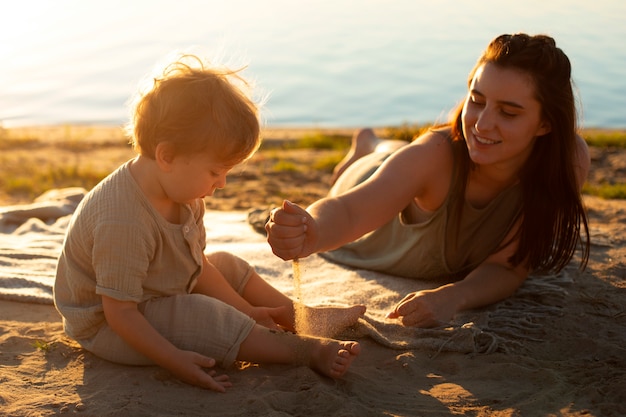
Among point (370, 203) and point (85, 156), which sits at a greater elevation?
point (370, 203)

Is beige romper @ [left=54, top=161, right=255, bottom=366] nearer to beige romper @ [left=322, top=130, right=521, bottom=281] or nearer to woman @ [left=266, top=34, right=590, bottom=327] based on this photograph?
woman @ [left=266, top=34, right=590, bottom=327]

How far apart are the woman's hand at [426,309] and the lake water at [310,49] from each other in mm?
5357

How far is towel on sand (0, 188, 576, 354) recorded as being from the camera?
140 inches

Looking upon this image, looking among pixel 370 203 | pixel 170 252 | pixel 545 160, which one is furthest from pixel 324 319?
pixel 545 160

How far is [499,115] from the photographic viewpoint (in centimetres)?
372

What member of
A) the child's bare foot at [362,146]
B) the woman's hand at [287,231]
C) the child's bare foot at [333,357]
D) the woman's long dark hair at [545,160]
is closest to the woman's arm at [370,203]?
the woman's hand at [287,231]

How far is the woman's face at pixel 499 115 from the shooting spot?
3680mm

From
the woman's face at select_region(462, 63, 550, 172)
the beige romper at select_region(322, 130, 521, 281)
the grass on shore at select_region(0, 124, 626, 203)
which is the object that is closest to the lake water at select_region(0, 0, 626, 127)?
the grass on shore at select_region(0, 124, 626, 203)

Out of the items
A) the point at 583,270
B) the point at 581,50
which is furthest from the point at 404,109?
the point at 583,270

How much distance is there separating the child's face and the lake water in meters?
5.83

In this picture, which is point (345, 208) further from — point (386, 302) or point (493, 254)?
point (493, 254)

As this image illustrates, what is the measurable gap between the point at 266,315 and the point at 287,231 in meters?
0.54

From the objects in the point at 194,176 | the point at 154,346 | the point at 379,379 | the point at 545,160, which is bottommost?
the point at 379,379

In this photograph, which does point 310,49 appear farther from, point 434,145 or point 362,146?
point 434,145
